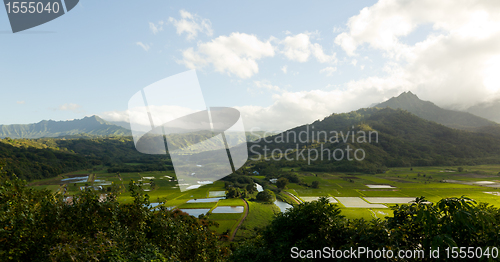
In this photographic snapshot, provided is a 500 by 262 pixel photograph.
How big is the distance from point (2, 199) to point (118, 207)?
2717 mm

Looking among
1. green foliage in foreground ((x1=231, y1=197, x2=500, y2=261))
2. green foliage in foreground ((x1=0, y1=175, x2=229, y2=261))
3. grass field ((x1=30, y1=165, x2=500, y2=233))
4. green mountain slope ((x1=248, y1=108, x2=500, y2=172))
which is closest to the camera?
green foliage in foreground ((x1=231, y1=197, x2=500, y2=261))

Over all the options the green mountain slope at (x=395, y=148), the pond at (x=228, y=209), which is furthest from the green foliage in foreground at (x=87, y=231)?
the green mountain slope at (x=395, y=148)

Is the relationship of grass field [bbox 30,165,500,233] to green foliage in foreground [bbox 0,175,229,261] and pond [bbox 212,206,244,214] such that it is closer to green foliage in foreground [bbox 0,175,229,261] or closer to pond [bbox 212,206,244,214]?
pond [bbox 212,206,244,214]

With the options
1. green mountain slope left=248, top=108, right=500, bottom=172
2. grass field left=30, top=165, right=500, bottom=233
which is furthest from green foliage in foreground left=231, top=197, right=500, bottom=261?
green mountain slope left=248, top=108, right=500, bottom=172

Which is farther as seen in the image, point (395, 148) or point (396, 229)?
point (395, 148)

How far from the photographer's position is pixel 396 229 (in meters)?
4.40

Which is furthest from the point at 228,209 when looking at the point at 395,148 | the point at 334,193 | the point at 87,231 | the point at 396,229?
the point at 395,148

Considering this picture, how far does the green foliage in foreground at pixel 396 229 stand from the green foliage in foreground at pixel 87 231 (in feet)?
8.30

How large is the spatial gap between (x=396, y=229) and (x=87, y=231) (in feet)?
26.5

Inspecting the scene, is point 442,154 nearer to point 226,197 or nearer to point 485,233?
point 226,197

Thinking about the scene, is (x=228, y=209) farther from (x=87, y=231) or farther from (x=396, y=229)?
(x=396, y=229)

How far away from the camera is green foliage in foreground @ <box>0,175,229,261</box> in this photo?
166 inches

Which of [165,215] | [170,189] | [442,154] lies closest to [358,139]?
[442,154]

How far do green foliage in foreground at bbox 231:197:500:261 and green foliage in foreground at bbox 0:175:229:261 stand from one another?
2.53 meters
